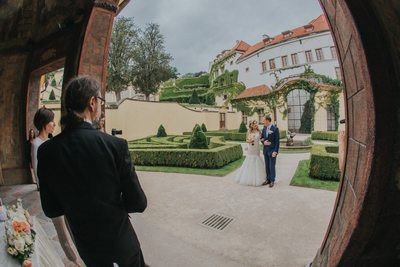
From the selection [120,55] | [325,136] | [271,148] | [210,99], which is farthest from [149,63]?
[271,148]

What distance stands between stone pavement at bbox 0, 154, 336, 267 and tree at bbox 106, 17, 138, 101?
922 inches

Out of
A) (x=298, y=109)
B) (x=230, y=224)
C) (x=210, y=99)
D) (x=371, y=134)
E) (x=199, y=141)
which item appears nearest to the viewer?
(x=371, y=134)

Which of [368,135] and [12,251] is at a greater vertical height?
[368,135]

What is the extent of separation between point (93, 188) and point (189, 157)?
302 inches

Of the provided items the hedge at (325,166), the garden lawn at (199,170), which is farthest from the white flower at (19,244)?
the hedge at (325,166)

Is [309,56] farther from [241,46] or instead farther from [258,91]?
[241,46]

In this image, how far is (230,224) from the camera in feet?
12.9

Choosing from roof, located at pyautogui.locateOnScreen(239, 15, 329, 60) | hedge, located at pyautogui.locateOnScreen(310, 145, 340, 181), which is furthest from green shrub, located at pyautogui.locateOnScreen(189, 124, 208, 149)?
roof, located at pyautogui.locateOnScreen(239, 15, 329, 60)

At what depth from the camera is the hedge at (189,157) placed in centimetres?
855

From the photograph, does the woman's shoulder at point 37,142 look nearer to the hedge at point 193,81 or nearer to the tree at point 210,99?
the tree at point 210,99

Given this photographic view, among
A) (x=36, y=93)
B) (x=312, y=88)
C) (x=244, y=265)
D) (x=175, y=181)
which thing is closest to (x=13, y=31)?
(x=36, y=93)

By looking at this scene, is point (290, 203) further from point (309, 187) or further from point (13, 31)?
point (13, 31)

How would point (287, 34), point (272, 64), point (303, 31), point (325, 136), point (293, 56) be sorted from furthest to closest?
point (272, 64) → point (287, 34) → point (303, 31) → point (293, 56) → point (325, 136)

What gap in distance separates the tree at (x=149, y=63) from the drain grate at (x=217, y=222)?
26778 mm
